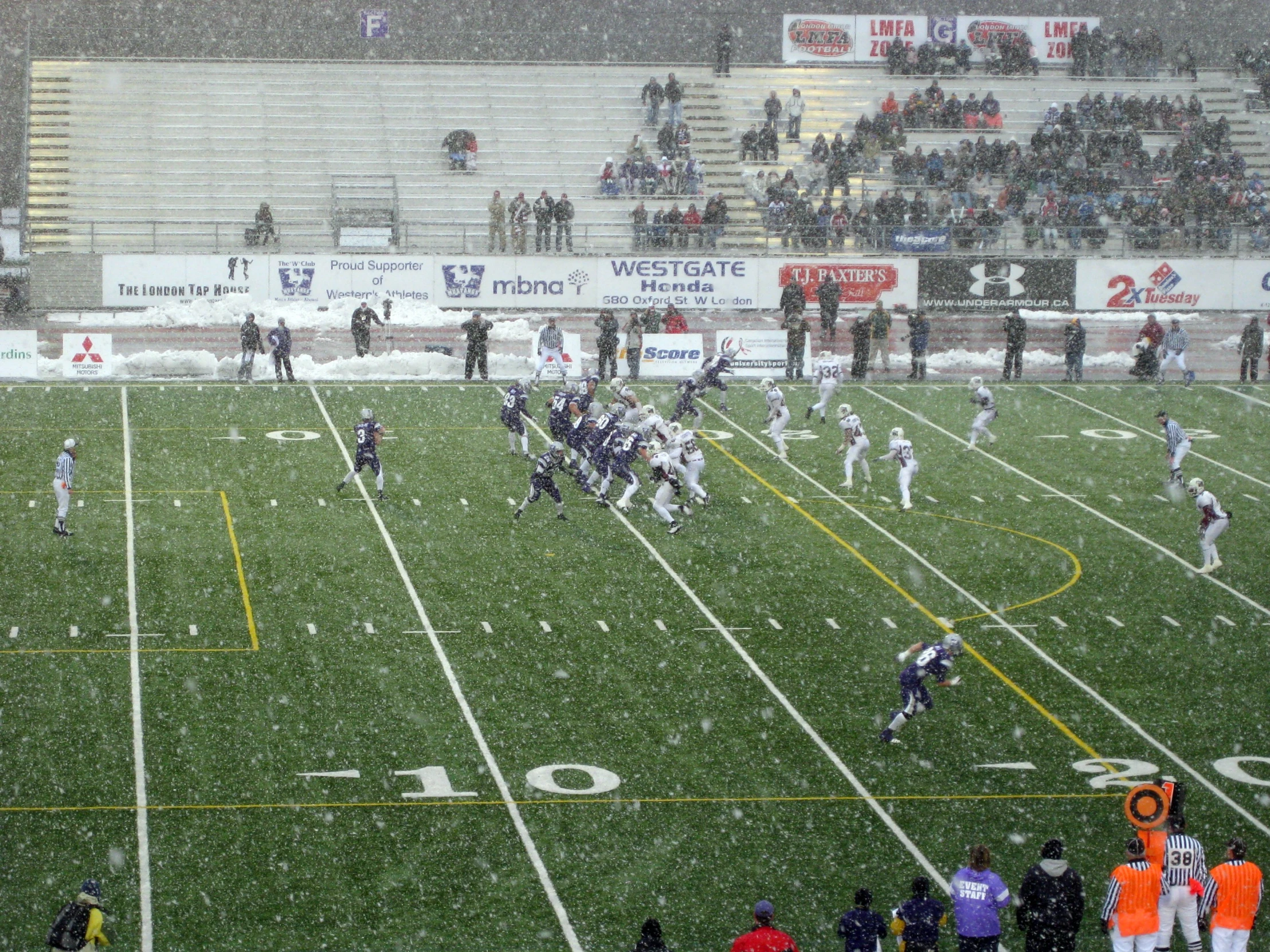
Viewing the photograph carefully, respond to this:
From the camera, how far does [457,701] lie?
1747 cm

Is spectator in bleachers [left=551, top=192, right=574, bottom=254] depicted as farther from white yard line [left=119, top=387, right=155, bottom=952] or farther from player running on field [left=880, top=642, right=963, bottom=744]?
player running on field [left=880, top=642, right=963, bottom=744]

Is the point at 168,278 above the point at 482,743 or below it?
above

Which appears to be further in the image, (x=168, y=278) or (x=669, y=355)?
(x=168, y=278)

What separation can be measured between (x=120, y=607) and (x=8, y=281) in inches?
924

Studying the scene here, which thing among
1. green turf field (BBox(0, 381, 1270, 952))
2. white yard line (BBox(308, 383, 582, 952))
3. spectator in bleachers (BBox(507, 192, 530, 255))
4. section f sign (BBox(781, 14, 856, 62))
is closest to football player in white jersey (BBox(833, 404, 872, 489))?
green turf field (BBox(0, 381, 1270, 952))

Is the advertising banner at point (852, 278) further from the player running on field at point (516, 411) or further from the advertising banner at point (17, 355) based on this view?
the advertising banner at point (17, 355)

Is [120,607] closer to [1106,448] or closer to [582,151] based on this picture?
[1106,448]

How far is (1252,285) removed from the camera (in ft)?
142

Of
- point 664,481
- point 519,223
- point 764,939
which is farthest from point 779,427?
point 764,939

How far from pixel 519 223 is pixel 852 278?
8.37m

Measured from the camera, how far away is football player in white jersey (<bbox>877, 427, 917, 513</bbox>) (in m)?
24.8

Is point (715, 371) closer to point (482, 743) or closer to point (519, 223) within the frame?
point (519, 223)

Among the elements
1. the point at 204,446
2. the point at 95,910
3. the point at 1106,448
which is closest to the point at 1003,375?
the point at 1106,448

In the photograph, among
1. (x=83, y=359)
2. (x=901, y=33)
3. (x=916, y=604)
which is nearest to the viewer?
(x=916, y=604)
